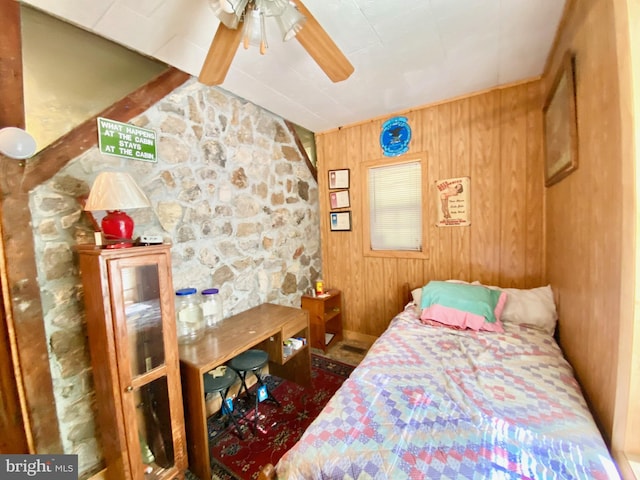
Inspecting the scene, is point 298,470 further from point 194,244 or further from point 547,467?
point 194,244

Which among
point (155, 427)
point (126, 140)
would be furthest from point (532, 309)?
point (126, 140)

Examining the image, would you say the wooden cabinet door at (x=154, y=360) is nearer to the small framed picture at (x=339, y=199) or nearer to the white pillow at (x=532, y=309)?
the small framed picture at (x=339, y=199)

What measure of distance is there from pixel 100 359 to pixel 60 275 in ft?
1.49

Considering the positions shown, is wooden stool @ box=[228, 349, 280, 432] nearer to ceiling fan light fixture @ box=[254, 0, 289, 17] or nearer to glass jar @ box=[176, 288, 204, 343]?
glass jar @ box=[176, 288, 204, 343]

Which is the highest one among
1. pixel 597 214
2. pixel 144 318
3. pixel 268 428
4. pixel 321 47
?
pixel 321 47

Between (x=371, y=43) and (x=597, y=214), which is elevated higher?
(x=371, y=43)

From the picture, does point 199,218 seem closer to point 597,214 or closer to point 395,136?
point 395,136

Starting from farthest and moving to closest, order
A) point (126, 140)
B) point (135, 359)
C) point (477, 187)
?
1. point (477, 187)
2. point (126, 140)
3. point (135, 359)

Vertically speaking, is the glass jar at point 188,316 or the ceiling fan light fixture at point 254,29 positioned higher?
the ceiling fan light fixture at point 254,29

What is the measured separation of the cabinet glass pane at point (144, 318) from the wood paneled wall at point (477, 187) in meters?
2.09

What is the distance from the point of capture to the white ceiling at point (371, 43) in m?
1.29

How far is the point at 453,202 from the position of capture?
242 cm

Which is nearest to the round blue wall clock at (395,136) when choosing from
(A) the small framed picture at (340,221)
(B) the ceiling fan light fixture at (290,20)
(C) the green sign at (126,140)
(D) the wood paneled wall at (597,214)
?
(A) the small framed picture at (340,221)

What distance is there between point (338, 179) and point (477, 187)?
139 centimetres
